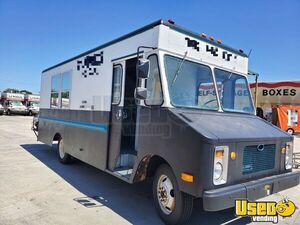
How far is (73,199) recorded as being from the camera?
5039 millimetres

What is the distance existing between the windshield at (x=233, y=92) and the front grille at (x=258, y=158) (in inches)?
41.1

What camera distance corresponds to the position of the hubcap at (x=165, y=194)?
12.9 ft

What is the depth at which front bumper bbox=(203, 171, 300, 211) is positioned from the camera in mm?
3260

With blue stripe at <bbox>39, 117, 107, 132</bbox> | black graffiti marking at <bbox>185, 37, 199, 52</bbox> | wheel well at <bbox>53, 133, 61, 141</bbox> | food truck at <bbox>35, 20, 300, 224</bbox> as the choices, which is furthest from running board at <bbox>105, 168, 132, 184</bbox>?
wheel well at <bbox>53, 133, 61, 141</bbox>

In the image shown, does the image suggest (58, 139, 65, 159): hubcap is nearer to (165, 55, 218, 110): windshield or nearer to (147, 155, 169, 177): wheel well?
(147, 155, 169, 177): wheel well

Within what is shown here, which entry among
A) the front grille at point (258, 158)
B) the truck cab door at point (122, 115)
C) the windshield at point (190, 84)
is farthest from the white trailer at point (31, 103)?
the front grille at point (258, 158)

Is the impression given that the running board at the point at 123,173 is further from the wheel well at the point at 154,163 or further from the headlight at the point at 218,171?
the headlight at the point at 218,171

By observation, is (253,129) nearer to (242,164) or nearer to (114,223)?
(242,164)

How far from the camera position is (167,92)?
161 inches

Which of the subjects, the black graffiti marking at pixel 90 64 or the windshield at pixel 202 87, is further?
the black graffiti marking at pixel 90 64

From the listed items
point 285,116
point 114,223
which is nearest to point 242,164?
point 114,223

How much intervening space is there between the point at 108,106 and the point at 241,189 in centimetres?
301

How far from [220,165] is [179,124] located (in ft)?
2.44

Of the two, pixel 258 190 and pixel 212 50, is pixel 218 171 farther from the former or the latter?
pixel 212 50
